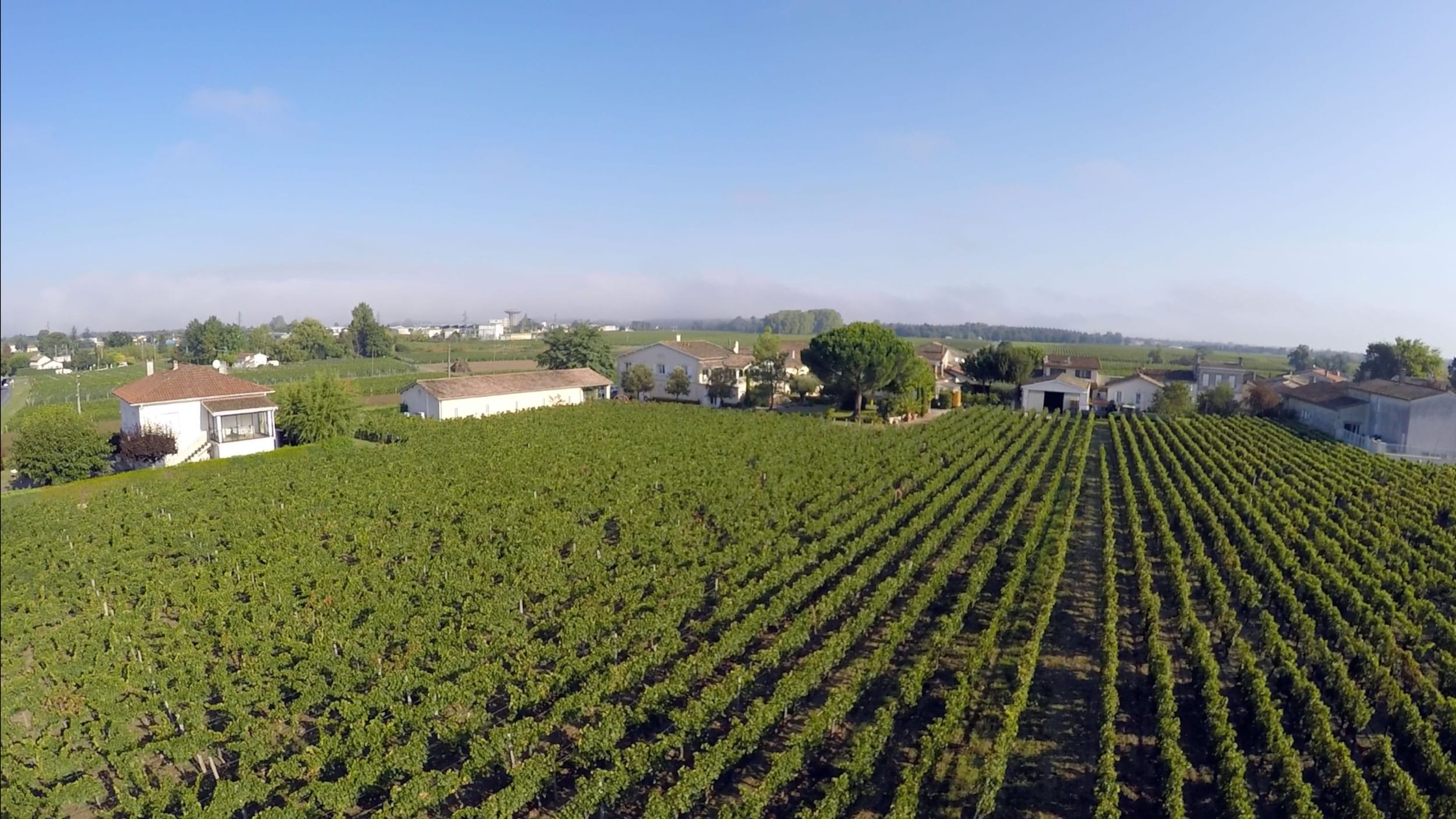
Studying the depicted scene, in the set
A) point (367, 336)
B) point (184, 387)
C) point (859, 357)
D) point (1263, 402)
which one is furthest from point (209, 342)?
point (1263, 402)

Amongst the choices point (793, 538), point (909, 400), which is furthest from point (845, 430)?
point (793, 538)

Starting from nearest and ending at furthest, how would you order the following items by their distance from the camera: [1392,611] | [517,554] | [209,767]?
[209,767] → [1392,611] → [517,554]

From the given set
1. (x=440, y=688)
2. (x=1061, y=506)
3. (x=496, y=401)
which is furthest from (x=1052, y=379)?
(x=440, y=688)

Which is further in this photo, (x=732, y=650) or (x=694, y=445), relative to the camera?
(x=694, y=445)

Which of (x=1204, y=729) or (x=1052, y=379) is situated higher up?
(x=1052, y=379)

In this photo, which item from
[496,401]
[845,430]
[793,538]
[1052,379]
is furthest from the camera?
[1052,379]

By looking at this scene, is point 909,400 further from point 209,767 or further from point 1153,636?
point 209,767

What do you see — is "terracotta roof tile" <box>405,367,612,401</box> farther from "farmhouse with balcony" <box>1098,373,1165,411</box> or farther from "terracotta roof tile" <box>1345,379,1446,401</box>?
"terracotta roof tile" <box>1345,379,1446,401</box>

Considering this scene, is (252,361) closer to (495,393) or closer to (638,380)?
(495,393)

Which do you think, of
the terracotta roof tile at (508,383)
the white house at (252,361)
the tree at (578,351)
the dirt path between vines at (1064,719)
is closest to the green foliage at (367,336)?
the white house at (252,361)
